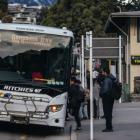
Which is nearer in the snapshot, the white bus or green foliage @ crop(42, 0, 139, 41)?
the white bus

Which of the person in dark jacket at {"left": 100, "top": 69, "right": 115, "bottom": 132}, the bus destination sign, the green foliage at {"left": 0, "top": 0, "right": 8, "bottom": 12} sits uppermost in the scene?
the green foliage at {"left": 0, "top": 0, "right": 8, "bottom": 12}

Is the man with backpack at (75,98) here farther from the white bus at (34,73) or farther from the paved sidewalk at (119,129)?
the white bus at (34,73)

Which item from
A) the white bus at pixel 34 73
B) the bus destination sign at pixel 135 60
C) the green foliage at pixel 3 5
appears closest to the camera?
the white bus at pixel 34 73

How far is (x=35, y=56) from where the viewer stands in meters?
17.7

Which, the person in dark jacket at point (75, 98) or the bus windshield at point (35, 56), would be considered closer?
the bus windshield at point (35, 56)

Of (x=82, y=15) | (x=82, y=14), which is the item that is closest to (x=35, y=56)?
(x=82, y=15)

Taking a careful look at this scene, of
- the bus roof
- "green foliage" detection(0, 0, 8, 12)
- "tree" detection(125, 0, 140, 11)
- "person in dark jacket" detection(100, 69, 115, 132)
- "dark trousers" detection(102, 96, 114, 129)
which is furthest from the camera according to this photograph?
"green foliage" detection(0, 0, 8, 12)

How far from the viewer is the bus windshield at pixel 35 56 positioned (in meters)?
17.6

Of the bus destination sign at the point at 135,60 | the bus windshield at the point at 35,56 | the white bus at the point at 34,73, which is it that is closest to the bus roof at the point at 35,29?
the white bus at the point at 34,73

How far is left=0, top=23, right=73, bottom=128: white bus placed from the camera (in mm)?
17328

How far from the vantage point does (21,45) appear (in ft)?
58.3

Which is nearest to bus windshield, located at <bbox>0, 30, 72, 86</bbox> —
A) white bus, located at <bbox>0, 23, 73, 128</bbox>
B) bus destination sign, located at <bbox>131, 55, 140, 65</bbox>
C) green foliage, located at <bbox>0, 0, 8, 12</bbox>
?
white bus, located at <bbox>0, 23, 73, 128</bbox>

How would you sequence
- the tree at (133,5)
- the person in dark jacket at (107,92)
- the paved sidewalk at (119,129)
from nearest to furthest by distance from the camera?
the paved sidewalk at (119,129) < the person in dark jacket at (107,92) < the tree at (133,5)

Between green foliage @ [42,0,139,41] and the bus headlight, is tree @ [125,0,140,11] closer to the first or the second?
green foliage @ [42,0,139,41]
